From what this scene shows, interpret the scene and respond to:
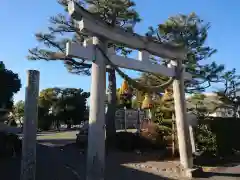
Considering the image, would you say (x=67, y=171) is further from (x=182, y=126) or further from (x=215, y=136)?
(x=215, y=136)

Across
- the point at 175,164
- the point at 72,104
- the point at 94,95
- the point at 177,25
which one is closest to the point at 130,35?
the point at 94,95

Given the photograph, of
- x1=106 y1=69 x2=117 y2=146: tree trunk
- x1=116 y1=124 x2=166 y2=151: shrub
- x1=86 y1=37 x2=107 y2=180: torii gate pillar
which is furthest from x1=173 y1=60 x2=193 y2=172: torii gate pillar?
x1=106 y1=69 x2=117 y2=146: tree trunk

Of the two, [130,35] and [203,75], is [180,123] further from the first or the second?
[203,75]

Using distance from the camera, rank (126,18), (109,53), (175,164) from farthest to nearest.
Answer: (126,18) → (175,164) → (109,53)

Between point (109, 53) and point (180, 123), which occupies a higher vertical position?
point (109, 53)

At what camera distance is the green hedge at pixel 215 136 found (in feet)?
40.5

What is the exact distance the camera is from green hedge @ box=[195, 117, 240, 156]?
1233cm

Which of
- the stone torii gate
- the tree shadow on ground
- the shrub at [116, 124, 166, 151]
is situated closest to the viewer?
the stone torii gate

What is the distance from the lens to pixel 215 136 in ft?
40.6

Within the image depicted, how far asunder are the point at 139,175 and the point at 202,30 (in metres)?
14.4

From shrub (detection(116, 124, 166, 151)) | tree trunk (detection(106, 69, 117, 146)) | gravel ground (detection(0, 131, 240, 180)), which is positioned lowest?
gravel ground (detection(0, 131, 240, 180))

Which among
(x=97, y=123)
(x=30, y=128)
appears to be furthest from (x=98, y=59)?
(x=30, y=128)

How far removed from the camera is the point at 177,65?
32.5ft

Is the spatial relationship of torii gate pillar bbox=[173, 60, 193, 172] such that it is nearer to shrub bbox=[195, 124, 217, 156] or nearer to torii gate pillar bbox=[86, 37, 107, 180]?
shrub bbox=[195, 124, 217, 156]
